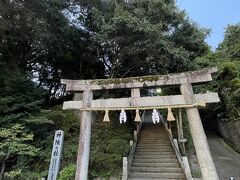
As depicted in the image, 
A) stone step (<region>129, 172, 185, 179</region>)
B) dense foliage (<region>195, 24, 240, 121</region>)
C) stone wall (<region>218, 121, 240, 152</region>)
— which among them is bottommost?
stone step (<region>129, 172, 185, 179</region>)

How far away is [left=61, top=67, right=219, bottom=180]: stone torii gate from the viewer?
263 inches

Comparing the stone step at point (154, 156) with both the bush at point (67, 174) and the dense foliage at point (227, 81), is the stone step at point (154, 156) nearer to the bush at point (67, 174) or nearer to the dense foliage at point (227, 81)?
the bush at point (67, 174)

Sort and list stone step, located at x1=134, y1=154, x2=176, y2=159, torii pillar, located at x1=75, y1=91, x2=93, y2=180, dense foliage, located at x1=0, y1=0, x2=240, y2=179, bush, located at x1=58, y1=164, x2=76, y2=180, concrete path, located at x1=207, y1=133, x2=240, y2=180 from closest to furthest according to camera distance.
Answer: torii pillar, located at x1=75, y1=91, x2=93, y2=180 < bush, located at x1=58, y1=164, x2=76, y2=180 < dense foliage, located at x1=0, y1=0, x2=240, y2=179 < concrete path, located at x1=207, y1=133, x2=240, y2=180 < stone step, located at x1=134, y1=154, x2=176, y2=159

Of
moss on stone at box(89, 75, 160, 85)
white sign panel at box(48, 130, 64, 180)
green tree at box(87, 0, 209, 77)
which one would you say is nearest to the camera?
white sign panel at box(48, 130, 64, 180)

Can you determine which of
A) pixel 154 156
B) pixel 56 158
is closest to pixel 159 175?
pixel 154 156

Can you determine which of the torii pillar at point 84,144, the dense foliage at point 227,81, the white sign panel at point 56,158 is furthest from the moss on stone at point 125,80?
Result: the dense foliage at point 227,81

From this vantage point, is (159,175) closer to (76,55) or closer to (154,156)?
(154,156)

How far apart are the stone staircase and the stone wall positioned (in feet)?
15.0

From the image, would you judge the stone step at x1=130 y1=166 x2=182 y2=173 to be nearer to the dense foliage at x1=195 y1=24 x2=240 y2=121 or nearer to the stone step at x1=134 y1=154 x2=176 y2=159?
the stone step at x1=134 y1=154 x2=176 y2=159

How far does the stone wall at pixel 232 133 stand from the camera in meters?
14.5

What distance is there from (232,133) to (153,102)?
10.9 m

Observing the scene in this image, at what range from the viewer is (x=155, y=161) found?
10.8m

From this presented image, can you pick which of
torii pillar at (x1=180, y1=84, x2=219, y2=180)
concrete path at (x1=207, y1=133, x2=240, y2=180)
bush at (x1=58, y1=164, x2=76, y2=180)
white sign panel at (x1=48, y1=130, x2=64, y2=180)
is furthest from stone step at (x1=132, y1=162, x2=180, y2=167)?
white sign panel at (x1=48, y1=130, x2=64, y2=180)

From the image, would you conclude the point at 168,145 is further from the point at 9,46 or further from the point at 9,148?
the point at 9,46
